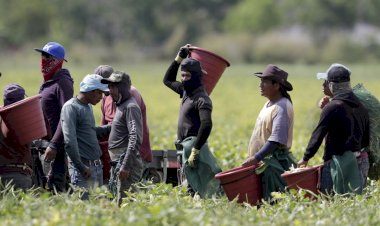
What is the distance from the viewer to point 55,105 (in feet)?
38.9

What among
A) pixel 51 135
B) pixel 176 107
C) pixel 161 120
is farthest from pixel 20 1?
pixel 51 135

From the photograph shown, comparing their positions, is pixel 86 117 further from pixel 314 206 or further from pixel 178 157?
pixel 314 206

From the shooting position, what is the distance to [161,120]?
28.1 meters

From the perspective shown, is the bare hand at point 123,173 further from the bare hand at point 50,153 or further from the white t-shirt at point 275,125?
the white t-shirt at point 275,125

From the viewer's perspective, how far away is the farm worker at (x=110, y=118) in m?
11.7

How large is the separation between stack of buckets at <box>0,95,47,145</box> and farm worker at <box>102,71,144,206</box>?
29.4 inches

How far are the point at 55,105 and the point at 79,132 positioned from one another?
74 centimetres

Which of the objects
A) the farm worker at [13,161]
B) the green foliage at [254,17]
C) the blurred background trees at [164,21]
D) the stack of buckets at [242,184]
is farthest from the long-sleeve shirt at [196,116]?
the green foliage at [254,17]

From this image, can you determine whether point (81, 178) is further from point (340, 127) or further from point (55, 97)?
point (340, 127)

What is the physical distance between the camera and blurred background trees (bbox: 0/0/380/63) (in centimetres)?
9481

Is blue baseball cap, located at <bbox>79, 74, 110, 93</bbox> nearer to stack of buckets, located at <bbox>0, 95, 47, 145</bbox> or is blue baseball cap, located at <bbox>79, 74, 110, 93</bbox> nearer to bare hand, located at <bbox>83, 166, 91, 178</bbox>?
stack of buckets, located at <bbox>0, 95, 47, 145</bbox>

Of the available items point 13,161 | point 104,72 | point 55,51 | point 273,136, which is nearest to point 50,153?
point 13,161

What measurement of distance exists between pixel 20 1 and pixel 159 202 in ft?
317

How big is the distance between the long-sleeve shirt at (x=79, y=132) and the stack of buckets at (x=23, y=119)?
10.3 inches
